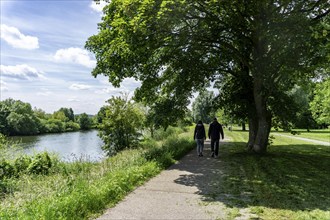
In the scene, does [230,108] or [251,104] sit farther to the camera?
[230,108]

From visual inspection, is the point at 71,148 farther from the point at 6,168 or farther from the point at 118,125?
the point at 6,168

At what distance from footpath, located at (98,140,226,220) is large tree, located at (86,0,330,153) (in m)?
5.53

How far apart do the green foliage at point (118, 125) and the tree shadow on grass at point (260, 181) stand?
916cm

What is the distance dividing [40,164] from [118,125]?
815 centimetres

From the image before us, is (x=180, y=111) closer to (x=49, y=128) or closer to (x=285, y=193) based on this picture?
(x=285, y=193)

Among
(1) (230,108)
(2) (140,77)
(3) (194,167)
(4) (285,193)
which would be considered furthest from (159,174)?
(1) (230,108)

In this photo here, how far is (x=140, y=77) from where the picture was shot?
16.2m

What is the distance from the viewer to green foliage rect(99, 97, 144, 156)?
22.3 metres

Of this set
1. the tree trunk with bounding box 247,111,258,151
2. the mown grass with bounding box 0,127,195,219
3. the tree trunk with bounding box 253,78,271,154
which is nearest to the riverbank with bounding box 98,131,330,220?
the mown grass with bounding box 0,127,195,219

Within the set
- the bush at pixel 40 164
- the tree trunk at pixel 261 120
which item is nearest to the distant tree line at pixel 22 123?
the bush at pixel 40 164

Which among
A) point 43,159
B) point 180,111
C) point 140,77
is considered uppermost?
point 140,77

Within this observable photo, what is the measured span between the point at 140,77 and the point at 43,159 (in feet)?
21.6

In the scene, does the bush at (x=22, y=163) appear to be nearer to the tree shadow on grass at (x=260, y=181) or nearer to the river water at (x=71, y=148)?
the river water at (x=71, y=148)

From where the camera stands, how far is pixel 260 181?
9.63 meters
